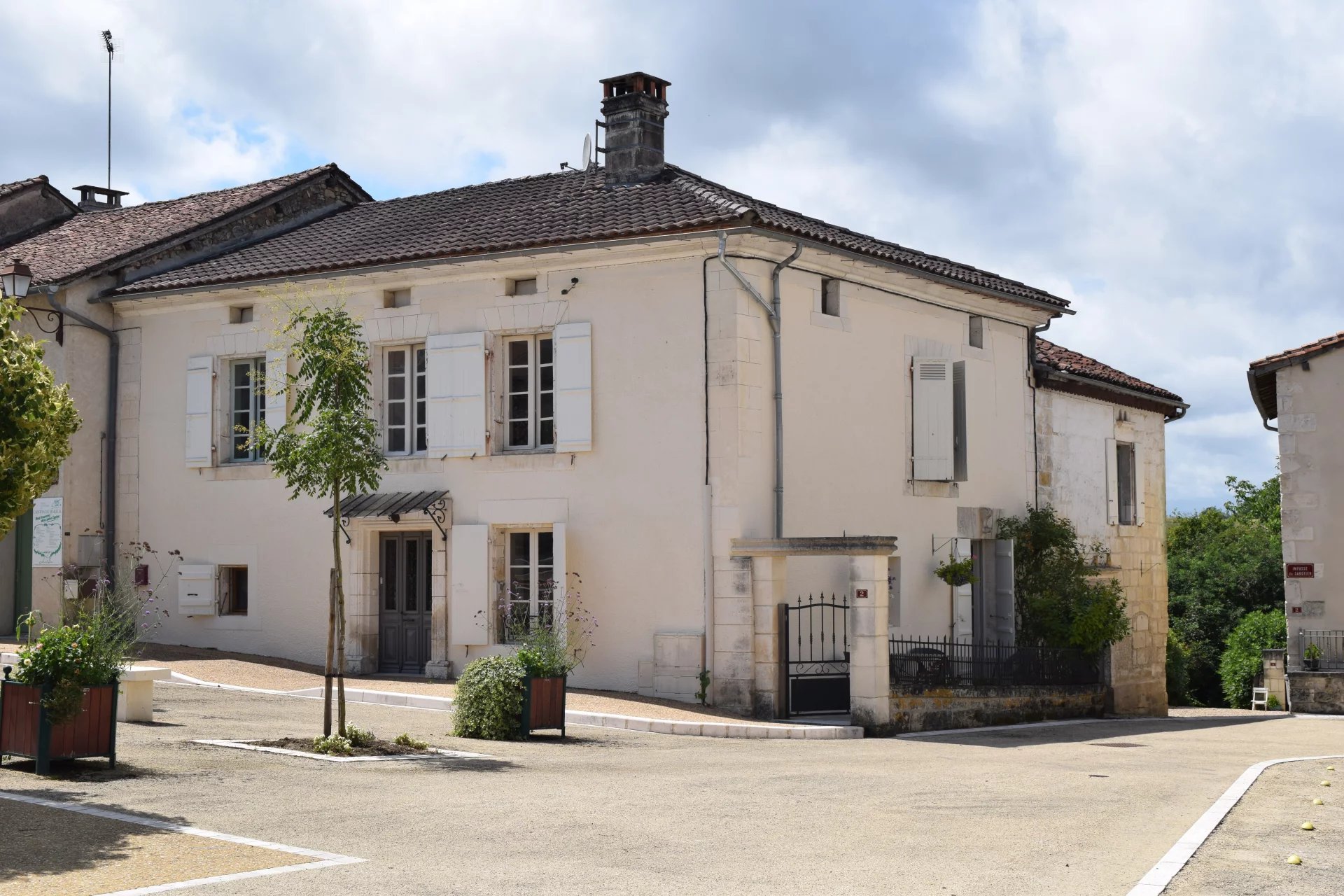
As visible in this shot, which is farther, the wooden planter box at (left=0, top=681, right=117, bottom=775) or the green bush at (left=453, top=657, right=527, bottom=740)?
the green bush at (left=453, top=657, right=527, bottom=740)

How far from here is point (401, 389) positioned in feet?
62.1

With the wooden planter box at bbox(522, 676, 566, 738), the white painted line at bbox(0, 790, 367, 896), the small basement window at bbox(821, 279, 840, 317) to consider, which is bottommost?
the white painted line at bbox(0, 790, 367, 896)

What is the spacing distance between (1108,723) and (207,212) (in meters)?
14.3

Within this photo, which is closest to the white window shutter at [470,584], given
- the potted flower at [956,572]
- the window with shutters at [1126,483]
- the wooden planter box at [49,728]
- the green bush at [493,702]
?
the green bush at [493,702]

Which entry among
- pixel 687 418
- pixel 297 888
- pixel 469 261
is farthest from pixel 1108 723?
pixel 297 888

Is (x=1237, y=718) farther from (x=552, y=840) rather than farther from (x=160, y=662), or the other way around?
(x=552, y=840)

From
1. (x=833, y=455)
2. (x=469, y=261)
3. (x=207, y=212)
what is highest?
(x=207, y=212)

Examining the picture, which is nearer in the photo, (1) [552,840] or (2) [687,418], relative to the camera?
(1) [552,840]

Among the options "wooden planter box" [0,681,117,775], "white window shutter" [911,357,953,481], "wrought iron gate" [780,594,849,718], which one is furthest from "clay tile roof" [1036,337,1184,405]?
"wooden planter box" [0,681,117,775]

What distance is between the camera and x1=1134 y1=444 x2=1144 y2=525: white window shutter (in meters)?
24.4

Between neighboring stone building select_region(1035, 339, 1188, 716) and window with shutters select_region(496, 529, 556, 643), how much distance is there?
778 cm

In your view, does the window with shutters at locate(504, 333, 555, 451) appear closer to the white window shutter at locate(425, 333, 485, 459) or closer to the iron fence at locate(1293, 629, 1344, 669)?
the white window shutter at locate(425, 333, 485, 459)

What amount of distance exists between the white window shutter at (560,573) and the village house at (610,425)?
6 cm

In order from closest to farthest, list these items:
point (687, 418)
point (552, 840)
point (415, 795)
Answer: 1. point (552, 840)
2. point (415, 795)
3. point (687, 418)
